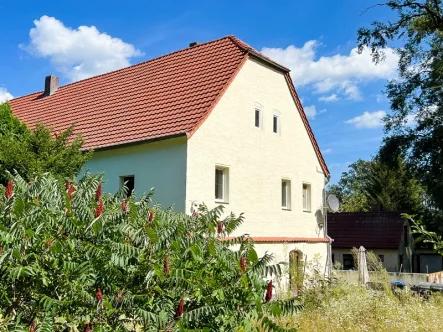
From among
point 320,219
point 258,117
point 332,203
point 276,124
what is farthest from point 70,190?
point 320,219

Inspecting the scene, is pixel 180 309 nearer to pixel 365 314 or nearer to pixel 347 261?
pixel 365 314

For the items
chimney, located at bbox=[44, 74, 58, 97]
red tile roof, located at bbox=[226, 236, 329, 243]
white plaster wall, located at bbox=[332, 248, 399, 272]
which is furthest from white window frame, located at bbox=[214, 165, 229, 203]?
white plaster wall, located at bbox=[332, 248, 399, 272]

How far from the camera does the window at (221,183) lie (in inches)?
623

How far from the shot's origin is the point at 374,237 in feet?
116

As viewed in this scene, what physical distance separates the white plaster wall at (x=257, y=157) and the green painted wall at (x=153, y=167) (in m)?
0.31

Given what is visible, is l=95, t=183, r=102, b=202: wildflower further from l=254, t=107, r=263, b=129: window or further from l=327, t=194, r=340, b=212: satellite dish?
l=327, t=194, r=340, b=212: satellite dish

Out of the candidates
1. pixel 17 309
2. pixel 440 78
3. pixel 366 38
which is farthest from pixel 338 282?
pixel 440 78

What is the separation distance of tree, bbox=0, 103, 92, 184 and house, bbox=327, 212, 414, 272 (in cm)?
2543

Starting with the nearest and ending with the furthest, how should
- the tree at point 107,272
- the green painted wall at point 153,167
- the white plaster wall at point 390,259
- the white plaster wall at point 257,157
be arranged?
the tree at point 107,272, the green painted wall at point 153,167, the white plaster wall at point 257,157, the white plaster wall at point 390,259

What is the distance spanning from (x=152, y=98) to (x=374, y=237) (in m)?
24.1

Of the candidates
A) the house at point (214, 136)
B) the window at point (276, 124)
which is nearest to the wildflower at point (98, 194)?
the house at point (214, 136)

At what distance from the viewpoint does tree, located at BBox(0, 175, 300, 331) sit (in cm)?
407

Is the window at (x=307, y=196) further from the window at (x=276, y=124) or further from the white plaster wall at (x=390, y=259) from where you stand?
the white plaster wall at (x=390, y=259)

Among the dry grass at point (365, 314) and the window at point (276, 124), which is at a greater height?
the window at point (276, 124)
